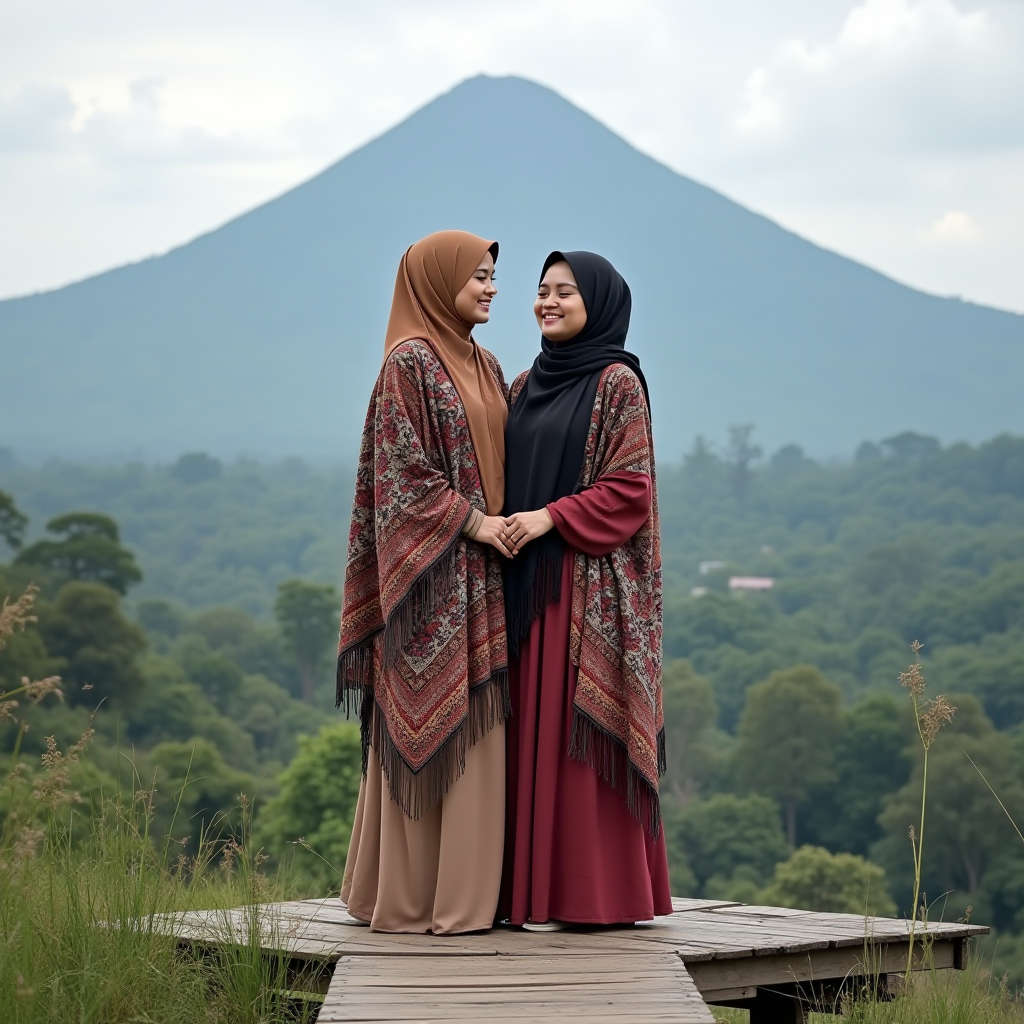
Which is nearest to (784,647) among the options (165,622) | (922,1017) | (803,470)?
(165,622)

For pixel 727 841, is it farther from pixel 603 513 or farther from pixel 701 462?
pixel 701 462

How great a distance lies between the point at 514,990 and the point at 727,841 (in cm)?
4230

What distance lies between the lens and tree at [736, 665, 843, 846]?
49.3 m

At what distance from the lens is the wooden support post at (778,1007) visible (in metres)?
4.33

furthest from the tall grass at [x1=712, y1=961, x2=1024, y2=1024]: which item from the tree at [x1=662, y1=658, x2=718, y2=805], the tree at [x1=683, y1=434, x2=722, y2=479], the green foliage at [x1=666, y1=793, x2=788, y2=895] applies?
the tree at [x1=683, y1=434, x2=722, y2=479]

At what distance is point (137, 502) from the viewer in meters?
109

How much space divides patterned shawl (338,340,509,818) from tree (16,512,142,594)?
4451cm

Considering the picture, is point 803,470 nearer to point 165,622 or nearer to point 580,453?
point 165,622

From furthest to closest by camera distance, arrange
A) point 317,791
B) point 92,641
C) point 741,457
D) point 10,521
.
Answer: point 741,457, point 10,521, point 92,641, point 317,791

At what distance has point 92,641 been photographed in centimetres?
4178

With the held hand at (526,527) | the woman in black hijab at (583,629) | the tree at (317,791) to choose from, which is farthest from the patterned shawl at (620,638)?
the tree at (317,791)

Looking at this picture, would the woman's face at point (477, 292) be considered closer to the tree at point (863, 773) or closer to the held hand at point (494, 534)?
the held hand at point (494, 534)

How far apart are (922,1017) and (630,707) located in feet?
3.56

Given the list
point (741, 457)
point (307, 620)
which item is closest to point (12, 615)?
point (307, 620)
